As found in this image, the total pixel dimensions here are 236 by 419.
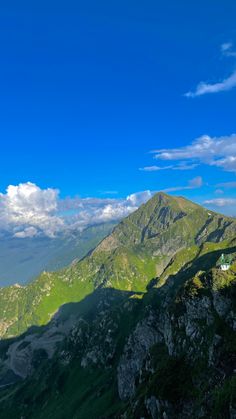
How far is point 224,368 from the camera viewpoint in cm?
12544

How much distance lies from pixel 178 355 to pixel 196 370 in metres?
24.3

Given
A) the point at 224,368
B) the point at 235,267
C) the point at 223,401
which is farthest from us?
the point at 235,267

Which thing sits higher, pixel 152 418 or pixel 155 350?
pixel 155 350

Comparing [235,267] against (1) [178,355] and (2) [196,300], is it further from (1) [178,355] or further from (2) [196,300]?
(1) [178,355]

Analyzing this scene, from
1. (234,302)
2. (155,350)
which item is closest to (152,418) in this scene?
(234,302)

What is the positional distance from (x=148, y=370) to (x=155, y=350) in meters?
15.4

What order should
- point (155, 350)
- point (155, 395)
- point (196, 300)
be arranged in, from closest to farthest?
point (155, 395) → point (196, 300) → point (155, 350)

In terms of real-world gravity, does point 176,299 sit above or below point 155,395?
above

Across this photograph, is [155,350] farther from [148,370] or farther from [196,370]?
[196,370]

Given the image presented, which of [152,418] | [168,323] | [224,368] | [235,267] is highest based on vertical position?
[235,267]

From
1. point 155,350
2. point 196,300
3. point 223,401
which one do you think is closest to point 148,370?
point 155,350

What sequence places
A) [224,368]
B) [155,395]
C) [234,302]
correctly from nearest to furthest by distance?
[224,368]
[155,395]
[234,302]

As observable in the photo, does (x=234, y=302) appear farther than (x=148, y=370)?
No

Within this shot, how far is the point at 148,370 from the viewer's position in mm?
182875
